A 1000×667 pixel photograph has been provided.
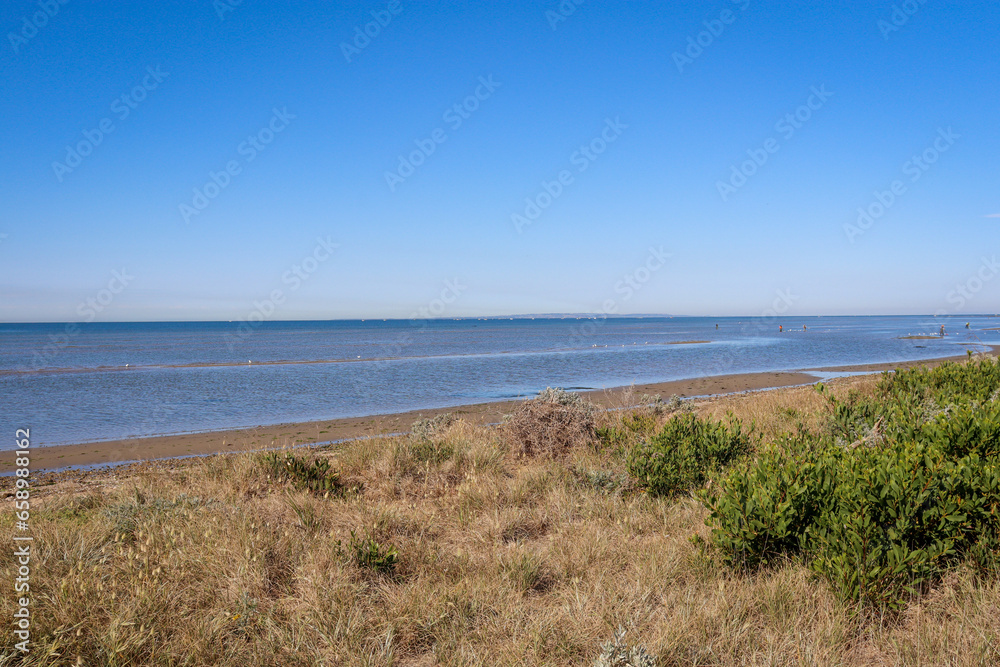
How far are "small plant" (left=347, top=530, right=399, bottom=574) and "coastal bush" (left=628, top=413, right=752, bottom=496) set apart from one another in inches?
130

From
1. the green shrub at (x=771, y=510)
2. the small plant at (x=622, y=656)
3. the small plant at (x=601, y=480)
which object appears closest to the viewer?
the small plant at (x=622, y=656)

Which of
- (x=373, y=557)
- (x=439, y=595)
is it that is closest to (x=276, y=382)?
(x=373, y=557)

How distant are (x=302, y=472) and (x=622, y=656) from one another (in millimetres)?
5526

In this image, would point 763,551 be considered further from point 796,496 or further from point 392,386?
point 392,386

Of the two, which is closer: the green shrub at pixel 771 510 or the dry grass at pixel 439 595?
the dry grass at pixel 439 595

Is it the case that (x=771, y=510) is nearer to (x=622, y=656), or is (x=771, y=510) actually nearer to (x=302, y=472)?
(x=622, y=656)

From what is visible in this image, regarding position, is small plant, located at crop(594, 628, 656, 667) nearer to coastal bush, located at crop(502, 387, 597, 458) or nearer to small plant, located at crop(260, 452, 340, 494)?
small plant, located at crop(260, 452, 340, 494)

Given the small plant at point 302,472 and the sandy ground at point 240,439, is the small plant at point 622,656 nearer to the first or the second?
the small plant at point 302,472

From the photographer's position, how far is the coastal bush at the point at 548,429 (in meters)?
9.28

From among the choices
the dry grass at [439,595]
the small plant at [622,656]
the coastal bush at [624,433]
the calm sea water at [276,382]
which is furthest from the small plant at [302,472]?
the calm sea water at [276,382]

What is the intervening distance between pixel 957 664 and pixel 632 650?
67.8 inches

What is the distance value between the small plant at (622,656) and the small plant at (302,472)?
186 inches

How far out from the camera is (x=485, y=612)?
149 inches

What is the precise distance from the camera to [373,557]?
Result: 4402mm
